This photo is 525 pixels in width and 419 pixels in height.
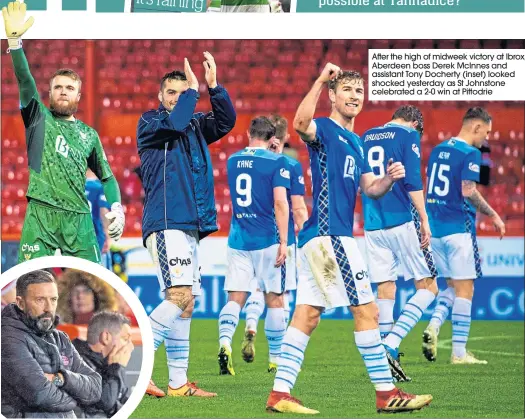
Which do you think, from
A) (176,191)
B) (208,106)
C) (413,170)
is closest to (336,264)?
(176,191)

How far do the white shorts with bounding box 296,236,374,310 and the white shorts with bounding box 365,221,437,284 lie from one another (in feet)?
6.49

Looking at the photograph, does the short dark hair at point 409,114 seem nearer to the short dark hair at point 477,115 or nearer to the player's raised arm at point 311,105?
the short dark hair at point 477,115

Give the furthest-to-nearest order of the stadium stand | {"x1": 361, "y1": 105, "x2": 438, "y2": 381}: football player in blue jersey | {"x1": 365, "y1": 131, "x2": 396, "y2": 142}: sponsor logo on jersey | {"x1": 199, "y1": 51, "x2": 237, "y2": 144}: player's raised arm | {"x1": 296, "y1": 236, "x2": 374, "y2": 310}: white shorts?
the stadium stand, {"x1": 361, "y1": 105, "x2": 438, "y2": 381}: football player in blue jersey, {"x1": 365, "y1": 131, "x2": 396, "y2": 142}: sponsor logo on jersey, {"x1": 199, "y1": 51, "x2": 237, "y2": 144}: player's raised arm, {"x1": 296, "y1": 236, "x2": 374, "y2": 310}: white shorts

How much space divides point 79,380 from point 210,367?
113 inches

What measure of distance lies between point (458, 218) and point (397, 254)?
708 millimetres

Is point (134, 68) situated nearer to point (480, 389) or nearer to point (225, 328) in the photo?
point (225, 328)

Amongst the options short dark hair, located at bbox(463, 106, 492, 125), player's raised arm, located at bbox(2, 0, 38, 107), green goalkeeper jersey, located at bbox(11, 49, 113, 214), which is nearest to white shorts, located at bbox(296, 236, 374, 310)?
green goalkeeper jersey, located at bbox(11, 49, 113, 214)

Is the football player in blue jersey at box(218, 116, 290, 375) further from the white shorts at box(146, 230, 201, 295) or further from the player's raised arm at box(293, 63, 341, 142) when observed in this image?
the player's raised arm at box(293, 63, 341, 142)

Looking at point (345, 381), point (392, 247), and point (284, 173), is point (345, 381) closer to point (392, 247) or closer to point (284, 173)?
point (392, 247)

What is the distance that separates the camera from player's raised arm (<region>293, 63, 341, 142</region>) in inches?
197

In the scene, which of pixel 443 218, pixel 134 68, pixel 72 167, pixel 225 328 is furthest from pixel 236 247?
pixel 134 68

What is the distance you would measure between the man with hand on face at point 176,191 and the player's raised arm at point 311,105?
2.09 ft

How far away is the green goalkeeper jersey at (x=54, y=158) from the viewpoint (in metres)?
5.56

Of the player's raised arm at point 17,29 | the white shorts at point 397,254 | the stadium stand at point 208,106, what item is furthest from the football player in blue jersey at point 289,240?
the stadium stand at point 208,106
